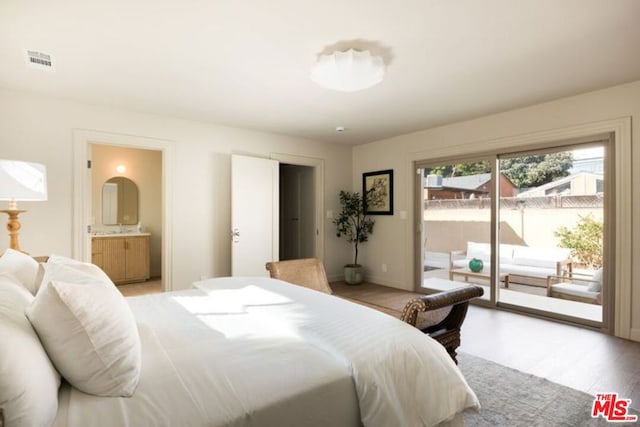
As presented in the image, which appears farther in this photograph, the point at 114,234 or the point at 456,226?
the point at 114,234

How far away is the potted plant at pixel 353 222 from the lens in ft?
18.5

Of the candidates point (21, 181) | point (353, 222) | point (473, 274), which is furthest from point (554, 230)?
point (21, 181)

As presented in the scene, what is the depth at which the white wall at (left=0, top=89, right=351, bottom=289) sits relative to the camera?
11.0ft

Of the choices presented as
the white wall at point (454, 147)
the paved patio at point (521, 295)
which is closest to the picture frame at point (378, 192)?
the white wall at point (454, 147)

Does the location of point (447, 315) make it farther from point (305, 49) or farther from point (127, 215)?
point (127, 215)

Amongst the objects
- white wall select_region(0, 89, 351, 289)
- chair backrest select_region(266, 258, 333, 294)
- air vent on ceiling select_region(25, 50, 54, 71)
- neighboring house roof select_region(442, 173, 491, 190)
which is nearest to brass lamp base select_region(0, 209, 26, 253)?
white wall select_region(0, 89, 351, 289)

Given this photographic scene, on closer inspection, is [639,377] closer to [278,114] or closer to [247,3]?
[247,3]

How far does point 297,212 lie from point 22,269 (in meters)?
4.70

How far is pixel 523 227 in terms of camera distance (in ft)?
13.0

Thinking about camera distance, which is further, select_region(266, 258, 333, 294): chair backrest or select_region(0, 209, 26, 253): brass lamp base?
select_region(266, 258, 333, 294): chair backrest

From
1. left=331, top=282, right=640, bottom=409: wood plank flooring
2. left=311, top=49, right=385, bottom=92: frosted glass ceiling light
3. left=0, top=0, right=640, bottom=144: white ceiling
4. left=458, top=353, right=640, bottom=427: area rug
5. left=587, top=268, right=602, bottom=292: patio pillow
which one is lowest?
left=331, top=282, right=640, bottom=409: wood plank flooring

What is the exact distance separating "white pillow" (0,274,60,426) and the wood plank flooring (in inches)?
110

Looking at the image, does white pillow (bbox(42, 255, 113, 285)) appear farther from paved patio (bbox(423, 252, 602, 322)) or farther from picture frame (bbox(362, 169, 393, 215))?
picture frame (bbox(362, 169, 393, 215))

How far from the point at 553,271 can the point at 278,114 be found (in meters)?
3.67
